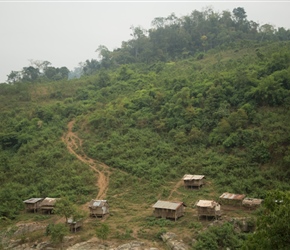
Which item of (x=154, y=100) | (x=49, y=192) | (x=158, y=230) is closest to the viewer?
(x=158, y=230)

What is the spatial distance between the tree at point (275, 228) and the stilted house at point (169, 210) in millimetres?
10326

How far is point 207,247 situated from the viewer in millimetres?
18953

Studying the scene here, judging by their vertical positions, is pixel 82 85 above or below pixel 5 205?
above

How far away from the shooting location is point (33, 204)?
1024 inches

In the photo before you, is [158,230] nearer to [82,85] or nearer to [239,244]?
[239,244]

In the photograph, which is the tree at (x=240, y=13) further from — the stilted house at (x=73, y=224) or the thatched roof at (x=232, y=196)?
the stilted house at (x=73, y=224)

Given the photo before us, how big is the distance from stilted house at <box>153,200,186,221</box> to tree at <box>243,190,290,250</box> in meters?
10.3

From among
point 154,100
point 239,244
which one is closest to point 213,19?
point 154,100

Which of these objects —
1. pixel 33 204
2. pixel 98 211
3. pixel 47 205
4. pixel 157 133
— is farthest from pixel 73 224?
pixel 157 133

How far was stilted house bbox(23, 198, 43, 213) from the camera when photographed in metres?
26.0

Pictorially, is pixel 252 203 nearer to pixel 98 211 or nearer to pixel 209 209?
pixel 209 209

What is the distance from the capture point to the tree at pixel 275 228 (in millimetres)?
11797

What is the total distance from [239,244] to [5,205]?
A: 1724 cm

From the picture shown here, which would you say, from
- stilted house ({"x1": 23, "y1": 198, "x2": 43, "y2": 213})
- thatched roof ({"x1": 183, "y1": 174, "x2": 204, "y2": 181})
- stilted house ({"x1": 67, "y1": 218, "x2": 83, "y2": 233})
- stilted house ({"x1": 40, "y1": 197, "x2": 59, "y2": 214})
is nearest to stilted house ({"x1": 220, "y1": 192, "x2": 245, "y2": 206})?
thatched roof ({"x1": 183, "y1": 174, "x2": 204, "y2": 181})
